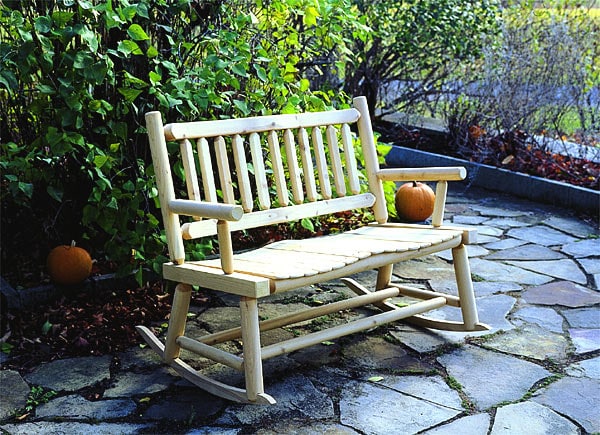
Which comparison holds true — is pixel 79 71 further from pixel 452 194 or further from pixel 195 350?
pixel 452 194

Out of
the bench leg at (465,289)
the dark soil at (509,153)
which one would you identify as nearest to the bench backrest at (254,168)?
the bench leg at (465,289)

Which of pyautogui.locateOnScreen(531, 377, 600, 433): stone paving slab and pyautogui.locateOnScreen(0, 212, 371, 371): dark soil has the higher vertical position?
pyautogui.locateOnScreen(0, 212, 371, 371): dark soil

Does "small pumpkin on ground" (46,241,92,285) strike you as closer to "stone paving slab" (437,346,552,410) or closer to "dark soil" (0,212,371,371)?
"dark soil" (0,212,371,371)

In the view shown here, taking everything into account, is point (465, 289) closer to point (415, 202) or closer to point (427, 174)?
point (427, 174)

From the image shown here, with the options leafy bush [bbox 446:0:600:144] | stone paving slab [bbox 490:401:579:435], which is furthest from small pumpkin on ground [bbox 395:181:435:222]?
stone paving slab [bbox 490:401:579:435]

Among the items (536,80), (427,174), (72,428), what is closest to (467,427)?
(427,174)

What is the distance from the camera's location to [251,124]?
3.52 metres

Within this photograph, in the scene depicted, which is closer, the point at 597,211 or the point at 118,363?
the point at 118,363

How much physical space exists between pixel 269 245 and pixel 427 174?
82 centimetres

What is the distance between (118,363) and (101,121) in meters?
1.38

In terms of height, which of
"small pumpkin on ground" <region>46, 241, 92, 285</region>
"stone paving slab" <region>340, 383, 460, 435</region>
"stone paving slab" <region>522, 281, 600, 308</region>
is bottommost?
"stone paving slab" <region>522, 281, 600, 308</region>

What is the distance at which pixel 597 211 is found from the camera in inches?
239

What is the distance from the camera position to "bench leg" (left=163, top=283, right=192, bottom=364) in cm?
335

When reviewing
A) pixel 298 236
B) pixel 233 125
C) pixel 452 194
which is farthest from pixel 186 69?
pixel 452 194
